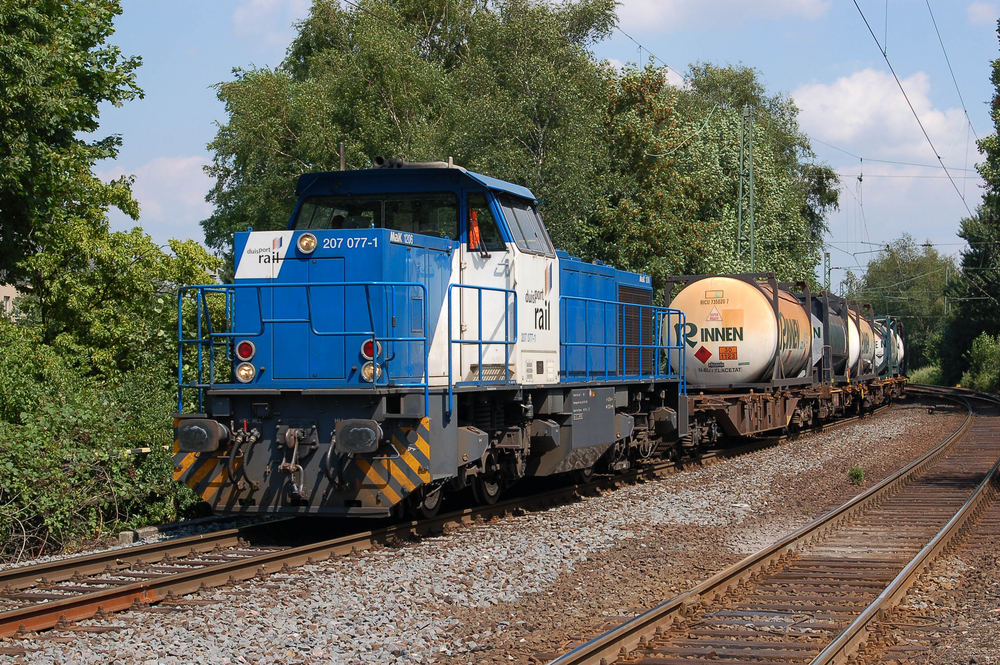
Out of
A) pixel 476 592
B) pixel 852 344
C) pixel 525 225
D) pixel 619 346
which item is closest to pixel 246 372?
pixel 476 592

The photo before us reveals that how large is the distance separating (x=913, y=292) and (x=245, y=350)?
107m

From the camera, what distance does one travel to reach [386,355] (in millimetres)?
8914

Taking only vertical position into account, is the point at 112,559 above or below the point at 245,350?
below

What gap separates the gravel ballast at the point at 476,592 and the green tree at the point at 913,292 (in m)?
72.5

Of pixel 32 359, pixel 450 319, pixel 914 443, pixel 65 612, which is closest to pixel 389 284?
pixel 450 319

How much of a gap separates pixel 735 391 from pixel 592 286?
7107mm

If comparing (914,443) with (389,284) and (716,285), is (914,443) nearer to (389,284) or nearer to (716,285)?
(716,285)

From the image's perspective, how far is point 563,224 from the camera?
25.3m

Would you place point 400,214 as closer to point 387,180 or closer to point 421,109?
point 387,180

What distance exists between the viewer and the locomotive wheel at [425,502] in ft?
31.8

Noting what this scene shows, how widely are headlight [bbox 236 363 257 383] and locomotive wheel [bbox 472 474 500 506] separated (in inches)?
116

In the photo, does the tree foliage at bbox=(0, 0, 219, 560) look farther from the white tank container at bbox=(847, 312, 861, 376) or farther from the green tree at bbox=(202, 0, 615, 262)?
the white tank container at bbox=(847, 312, 861, 376)

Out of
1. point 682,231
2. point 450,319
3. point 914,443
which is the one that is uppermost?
point 682,231

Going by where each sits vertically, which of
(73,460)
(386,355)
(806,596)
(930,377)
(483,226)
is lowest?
(806,596)
